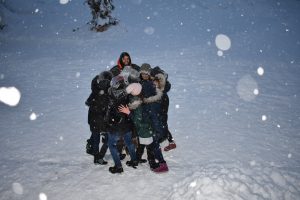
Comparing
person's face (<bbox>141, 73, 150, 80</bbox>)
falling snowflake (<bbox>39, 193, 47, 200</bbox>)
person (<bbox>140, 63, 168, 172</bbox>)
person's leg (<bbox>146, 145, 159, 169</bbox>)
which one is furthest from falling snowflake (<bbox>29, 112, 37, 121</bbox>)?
person's face (<bbox>141, 73, 150, 80</bbox>)

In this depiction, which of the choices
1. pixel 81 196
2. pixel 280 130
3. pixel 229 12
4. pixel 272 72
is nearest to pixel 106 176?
pixel 81 196

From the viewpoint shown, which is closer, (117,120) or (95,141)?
(117,120)

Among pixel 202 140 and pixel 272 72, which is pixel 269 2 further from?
pixel 202 140

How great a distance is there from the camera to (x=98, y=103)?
16.0ft

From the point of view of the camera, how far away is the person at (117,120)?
15.0 feet

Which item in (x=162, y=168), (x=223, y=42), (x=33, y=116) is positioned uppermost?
(x=223, y=42)

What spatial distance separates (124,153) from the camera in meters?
5.71

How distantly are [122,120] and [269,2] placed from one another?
29520mm

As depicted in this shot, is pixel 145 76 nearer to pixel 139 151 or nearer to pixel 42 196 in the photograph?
pixel 139 151

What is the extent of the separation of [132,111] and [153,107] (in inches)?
14.5

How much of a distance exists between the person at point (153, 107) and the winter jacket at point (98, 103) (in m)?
0.62

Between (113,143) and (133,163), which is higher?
(113,143)

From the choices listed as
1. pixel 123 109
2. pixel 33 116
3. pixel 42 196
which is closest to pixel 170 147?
pixel 123 109

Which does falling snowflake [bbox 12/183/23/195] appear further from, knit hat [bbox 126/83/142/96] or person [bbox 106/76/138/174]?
knit hat [bbox 126/83/142/96]
